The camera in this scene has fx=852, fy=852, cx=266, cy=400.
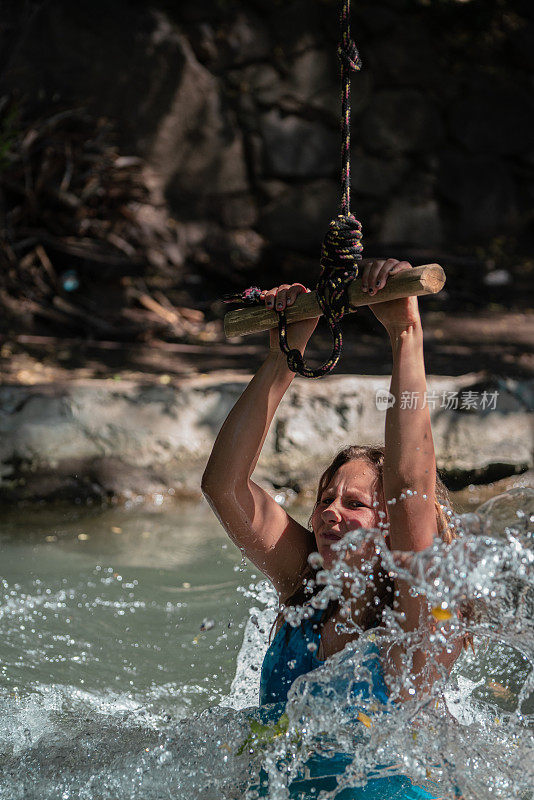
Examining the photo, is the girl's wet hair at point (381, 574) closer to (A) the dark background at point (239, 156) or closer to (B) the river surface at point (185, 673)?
(B) the river surface at point (185, 673)

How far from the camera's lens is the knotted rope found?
1.92 metres

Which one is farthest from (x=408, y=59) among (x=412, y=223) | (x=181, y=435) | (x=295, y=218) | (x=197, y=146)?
(x=181, y=435)

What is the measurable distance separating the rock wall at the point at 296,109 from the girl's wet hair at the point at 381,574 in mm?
5374

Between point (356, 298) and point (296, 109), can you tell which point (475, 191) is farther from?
point (356, 298)

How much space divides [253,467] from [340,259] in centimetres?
56

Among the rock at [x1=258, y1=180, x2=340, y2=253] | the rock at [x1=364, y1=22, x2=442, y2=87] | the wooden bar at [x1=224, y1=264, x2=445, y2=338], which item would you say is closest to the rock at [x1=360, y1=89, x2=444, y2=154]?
the rock at [x1=364, y1=22, x2=442, y2=87]

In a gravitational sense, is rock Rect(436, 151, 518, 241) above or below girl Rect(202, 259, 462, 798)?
above

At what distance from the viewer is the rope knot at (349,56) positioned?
2.06m

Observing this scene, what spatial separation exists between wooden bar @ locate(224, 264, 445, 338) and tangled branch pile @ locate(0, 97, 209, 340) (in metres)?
4.01

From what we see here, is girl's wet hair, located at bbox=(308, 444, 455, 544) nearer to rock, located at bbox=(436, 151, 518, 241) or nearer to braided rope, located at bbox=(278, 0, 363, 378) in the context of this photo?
braided rope, located at bbox=(278, 0, 363, 378)

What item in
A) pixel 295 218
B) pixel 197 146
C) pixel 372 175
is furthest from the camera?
pixel 372 175

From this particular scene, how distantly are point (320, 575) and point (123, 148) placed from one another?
601 centimetres

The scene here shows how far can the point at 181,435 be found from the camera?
435 centimetres

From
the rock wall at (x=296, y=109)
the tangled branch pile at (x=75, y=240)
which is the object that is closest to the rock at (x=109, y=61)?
the rock wall at (x=296, y=109)
